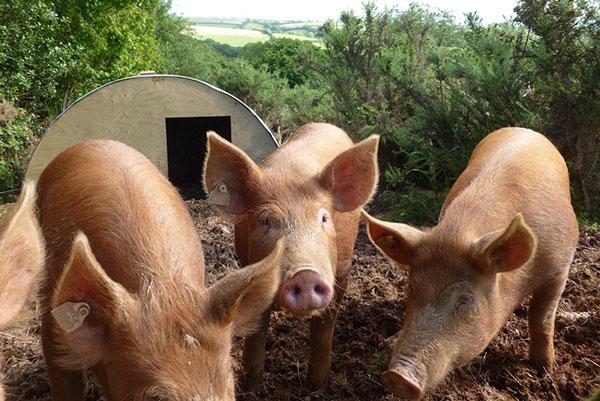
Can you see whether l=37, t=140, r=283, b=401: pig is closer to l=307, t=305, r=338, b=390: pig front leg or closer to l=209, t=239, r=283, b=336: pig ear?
l=209, t=239, r=283, b=336: pig ear

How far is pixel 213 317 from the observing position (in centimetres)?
270

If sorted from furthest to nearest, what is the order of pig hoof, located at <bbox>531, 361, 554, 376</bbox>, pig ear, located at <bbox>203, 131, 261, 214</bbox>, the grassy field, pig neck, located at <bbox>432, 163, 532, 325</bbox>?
1. the grassy field
2. pig hoof, located at <bbox>531, 361, 554, 376</bbox>
3. pig ear, located at <bbox>203, 131, 261, 214</bbox>
4. pig neck, located at <bbox>432, 163, 532, 325</bbox>

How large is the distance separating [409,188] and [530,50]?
2436mm

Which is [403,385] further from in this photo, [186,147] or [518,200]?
[186,147]

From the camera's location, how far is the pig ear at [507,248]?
3.44 m

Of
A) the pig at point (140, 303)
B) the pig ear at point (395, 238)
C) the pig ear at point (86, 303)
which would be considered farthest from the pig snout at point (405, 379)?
the pig ear at point (86, 303)

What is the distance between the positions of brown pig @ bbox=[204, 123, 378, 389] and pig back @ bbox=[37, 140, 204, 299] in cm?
43

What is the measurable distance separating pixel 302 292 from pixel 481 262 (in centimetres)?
111

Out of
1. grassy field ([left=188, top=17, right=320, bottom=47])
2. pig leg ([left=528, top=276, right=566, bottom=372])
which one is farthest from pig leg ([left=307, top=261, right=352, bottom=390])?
grassy field ([left=188, top=17, right=320, bottom=47])

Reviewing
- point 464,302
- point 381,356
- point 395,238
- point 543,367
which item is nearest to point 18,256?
point 395,238

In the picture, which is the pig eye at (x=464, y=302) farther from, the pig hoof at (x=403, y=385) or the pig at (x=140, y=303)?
the pig at (x=140, y=303)

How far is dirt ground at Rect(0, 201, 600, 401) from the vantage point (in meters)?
4.43

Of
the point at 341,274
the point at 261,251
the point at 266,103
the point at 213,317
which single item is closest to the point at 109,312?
the point at 213,317

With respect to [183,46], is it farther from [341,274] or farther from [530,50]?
[341,274]
